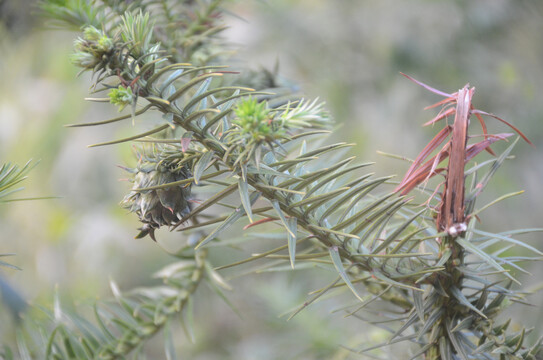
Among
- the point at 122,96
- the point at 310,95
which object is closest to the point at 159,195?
the point at 122,96

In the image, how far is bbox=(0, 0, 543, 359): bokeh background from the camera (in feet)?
2.90

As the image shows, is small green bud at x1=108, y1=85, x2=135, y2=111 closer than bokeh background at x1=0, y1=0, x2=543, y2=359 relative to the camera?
Yes

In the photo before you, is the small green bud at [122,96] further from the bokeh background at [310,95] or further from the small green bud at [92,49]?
the bokeh background at [310,95]

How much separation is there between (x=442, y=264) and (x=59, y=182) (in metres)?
1.38

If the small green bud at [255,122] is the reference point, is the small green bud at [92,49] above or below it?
above

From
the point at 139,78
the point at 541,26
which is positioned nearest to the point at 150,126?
the point at 139,78

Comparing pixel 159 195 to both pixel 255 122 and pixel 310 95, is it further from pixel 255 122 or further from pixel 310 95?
pixel 310 95

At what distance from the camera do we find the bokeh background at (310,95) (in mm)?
884

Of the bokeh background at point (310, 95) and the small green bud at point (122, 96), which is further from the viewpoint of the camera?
the bokeh background at point (310, 95)

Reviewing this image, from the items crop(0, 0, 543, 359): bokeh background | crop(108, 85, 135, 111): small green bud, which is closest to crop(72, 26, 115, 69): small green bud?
crop(108, 85, 135, 111): small green bud

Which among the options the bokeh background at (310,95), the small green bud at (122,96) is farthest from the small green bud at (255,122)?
the bokeh background at (310,95)

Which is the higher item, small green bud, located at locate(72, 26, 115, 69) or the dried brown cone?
small green bud, located at locate(72, 26, 115, 69)

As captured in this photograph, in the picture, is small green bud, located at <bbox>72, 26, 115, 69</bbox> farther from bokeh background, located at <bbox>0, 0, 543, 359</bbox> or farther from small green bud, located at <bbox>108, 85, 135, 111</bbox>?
bokeh background, located at <bbox>0, 0, 543, 359</bbox>

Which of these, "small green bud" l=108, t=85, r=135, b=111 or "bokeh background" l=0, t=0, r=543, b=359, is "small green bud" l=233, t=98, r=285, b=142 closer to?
"small green bud" l=108, t=85, r=135, b=111
